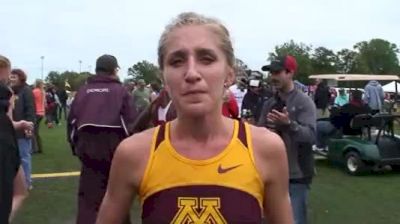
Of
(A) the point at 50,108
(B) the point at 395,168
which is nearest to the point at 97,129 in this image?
(B) the point at 395,168

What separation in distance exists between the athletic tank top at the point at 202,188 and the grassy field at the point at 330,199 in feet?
13.3

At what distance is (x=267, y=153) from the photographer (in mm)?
1927

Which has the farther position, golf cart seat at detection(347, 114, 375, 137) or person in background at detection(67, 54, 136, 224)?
golf cart seat at detection(347, 114, 375, 137)

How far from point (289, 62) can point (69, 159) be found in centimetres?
818

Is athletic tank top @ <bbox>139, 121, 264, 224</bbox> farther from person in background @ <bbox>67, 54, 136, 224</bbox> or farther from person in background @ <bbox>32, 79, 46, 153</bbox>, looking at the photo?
person in background @ <bbox>32, 79, 46, 153</bbox>

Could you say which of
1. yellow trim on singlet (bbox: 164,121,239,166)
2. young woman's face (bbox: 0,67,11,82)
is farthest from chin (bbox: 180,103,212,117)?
young woman's face (bbox: 0,67,11,82)

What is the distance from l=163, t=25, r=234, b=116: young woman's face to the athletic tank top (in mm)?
160

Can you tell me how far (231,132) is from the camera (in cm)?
195

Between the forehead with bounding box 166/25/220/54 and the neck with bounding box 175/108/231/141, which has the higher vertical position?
the forehead with bounding box 166/25/220/54

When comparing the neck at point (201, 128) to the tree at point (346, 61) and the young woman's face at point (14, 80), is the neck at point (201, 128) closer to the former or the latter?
the young woman's face at point (14, 80)

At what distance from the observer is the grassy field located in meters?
7.32

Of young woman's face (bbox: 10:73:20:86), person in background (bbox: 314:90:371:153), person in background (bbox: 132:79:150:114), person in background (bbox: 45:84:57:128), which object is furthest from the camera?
person in background (bbox: 45:84:57:128)

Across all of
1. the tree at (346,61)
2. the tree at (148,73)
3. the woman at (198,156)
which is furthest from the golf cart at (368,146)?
the tree at (346,61)

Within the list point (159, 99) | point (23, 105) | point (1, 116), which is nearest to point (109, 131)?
point (159, 99)
